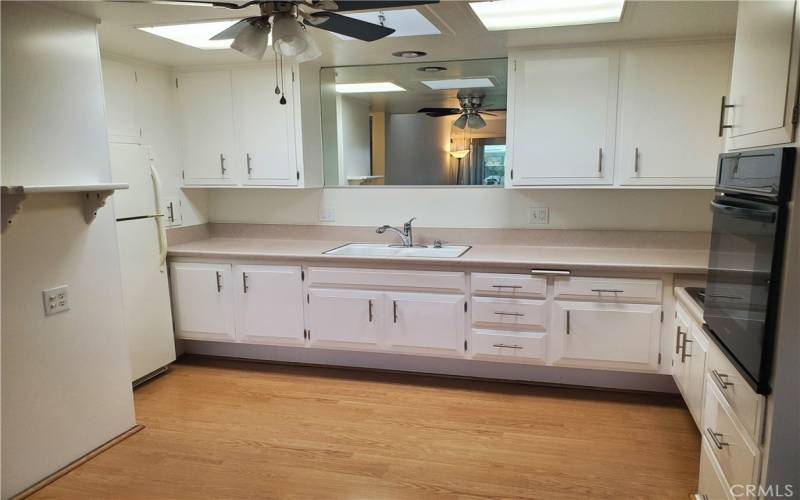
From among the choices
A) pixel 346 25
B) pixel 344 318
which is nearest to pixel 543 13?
pixel 346 25

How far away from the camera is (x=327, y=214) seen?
Answer: 3955mm

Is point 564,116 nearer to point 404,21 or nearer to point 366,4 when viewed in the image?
point 404,21

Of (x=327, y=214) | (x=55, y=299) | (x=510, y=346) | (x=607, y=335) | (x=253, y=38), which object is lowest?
(x=510, y=346)

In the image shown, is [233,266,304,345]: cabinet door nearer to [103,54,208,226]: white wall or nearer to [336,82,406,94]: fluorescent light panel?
[103,54,208,226]: white wall

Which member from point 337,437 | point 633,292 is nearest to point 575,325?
point 633,292

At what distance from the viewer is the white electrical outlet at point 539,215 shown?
3527 millimetres

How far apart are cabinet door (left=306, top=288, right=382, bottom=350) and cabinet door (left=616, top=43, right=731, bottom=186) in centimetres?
173

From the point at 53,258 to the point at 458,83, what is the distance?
8.48 ft

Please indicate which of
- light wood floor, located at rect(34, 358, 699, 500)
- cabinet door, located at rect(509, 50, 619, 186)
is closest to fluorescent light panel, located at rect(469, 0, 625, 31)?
cabinet door, located at rect(509, 50, 619, 186)

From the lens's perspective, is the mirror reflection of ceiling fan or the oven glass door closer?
the oven glass door

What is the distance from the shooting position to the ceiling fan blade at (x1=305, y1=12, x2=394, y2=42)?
6.36 ft

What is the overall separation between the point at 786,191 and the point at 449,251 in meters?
2.27

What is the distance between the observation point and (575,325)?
9.96 ft

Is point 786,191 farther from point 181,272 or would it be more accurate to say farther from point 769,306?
point 181,272
